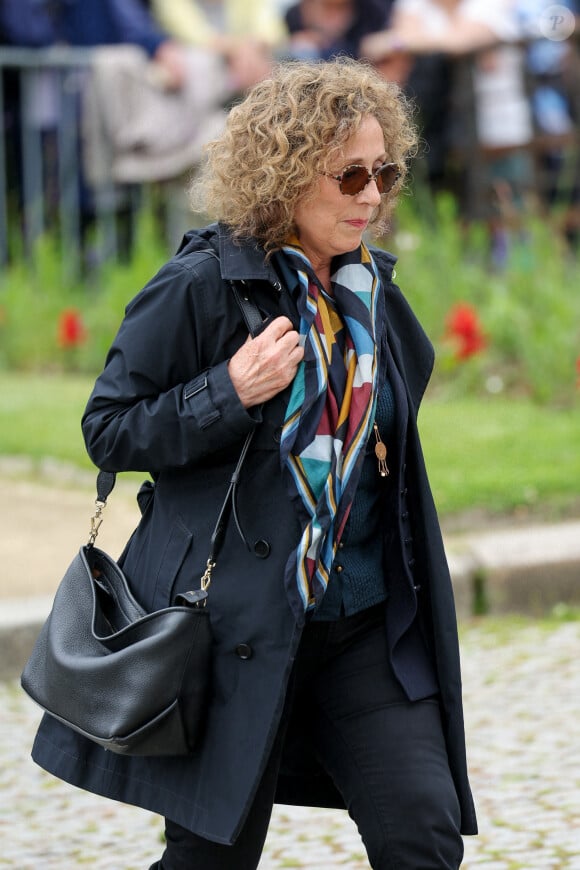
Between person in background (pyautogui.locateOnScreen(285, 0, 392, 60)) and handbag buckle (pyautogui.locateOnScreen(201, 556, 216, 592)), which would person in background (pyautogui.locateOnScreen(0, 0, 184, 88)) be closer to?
person in background (pyautogui.locateOnScreen(285, 0, 392, 60))

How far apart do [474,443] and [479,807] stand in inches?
128

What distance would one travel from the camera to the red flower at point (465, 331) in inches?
299

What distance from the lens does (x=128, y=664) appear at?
2.68 meters

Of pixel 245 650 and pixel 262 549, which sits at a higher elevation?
pixel 262 549

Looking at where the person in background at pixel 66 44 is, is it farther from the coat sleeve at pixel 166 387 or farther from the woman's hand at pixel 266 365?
the woman's hand at pixel 266 365

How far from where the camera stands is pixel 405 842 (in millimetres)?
2697

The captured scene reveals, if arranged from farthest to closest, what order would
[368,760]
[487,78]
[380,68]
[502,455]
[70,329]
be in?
[487,78]
[380,68]
[70,329]
[502,455]
[368,760]

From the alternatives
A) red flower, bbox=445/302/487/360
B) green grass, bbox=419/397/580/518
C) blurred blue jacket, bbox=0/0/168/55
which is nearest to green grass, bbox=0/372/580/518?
green grass, bbox=419/397/580/518

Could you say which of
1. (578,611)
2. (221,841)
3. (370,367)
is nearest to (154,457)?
(370,367)

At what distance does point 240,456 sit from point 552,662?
2.65m

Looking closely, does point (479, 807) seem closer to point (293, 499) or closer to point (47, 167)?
point (293, 499)

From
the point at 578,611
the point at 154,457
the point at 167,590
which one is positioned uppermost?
the point at 154,457

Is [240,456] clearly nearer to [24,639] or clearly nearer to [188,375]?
[188,375]

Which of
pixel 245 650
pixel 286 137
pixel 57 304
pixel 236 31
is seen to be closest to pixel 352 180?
pixel 286 137
